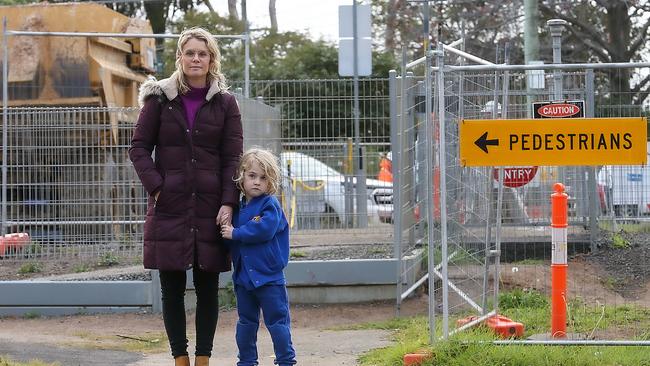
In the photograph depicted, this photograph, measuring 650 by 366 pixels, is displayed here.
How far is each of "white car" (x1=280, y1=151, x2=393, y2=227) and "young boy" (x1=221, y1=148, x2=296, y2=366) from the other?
13.9 feet

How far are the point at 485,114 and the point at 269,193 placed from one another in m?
2.01

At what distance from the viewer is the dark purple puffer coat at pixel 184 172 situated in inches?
233

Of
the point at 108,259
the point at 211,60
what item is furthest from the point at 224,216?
the point at 108,259

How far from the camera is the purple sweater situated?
6105 mm

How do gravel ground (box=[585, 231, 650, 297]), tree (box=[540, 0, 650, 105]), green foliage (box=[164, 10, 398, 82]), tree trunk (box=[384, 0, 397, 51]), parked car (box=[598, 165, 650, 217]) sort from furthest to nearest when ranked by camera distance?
tree trunk (box=[384, 0, 397, 51]) → green foliage (box=[164, 10, 398, 82]) → tree (box=[540, 0, 650, 105]) → parked car (box=[598, 165, 650, 217]) → gravel ground (box=[585, 231, 650, 297])

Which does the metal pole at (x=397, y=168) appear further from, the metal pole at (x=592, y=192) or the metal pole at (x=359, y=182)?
the metal pole at (x=592, y=192)

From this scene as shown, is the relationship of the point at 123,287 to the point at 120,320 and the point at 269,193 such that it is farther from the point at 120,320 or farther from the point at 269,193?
the point at 269,193

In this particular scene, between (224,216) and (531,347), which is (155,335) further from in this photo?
(531,347)

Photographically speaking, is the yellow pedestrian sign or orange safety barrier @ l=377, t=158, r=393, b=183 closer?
the yellow pedestrian sign

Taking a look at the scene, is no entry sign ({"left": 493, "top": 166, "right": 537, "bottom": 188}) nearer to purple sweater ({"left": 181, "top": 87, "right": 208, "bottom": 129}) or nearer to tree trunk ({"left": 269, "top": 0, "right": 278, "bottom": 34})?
purple sweater ({"left": 181, "top": 87, "right": 208, "bottom": 129})

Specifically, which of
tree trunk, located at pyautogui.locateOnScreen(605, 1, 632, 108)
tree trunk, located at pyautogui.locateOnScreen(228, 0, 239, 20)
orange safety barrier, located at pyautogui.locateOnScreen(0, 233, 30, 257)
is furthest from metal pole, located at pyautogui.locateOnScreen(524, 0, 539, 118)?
tree trunk, located at pyautogui.locateOnScreen(228, 0, 239, 20)

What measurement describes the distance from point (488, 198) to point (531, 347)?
3.62ft

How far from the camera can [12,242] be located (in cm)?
1020

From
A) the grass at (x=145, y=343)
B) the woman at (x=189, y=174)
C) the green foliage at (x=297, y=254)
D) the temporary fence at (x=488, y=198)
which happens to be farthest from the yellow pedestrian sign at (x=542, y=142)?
the green foliage at (x=297, y=254)
